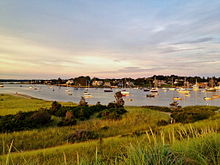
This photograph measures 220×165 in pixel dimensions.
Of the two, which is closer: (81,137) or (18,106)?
(81,137)

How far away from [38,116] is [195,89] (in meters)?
129

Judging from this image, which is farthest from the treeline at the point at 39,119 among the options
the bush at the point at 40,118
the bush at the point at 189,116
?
the bush at the point at 189,116

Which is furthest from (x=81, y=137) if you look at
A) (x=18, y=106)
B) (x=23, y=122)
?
(x=18, y=106)

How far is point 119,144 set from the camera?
7.67m

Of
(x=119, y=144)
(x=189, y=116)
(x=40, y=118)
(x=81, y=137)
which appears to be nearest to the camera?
(x=119, y=144)

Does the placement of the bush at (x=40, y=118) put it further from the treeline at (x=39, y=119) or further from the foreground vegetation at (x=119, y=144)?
the foreground vegetation at (x=119, y=144)

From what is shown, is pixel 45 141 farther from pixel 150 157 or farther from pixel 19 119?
pixel 150 157

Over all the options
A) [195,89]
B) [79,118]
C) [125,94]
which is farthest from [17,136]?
[195,89]

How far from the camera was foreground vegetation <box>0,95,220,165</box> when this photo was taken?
3078 mm

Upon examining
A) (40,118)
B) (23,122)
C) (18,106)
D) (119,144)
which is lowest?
(18,106)

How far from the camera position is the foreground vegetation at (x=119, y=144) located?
308cm

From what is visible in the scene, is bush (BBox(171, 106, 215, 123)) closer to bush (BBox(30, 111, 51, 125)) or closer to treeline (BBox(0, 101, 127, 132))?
treeline (BBox(0, 101, 127, 132))

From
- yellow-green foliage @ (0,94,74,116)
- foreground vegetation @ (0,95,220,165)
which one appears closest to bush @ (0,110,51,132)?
foreground vegetation @ (0,95,220,165)

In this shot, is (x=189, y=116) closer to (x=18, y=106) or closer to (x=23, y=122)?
(x=23, y=122)
